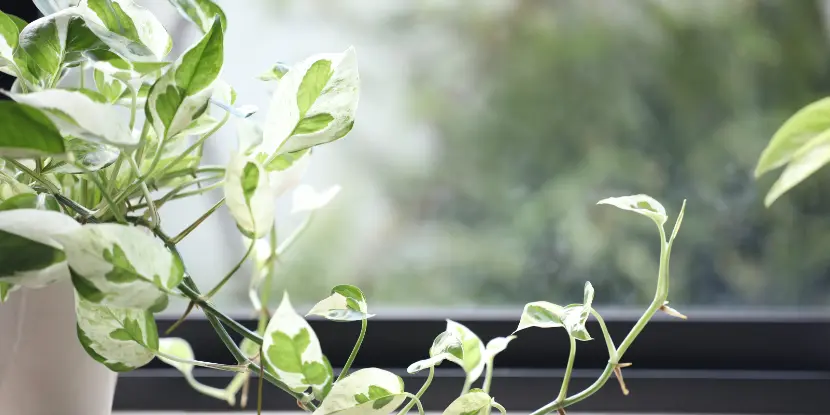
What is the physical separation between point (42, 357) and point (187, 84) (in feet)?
0.68

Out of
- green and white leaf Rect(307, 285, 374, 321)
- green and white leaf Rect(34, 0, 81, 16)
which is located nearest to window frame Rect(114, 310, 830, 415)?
green and white leaf Rect(307, 285, 374, 321)

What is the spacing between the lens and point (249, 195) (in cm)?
36

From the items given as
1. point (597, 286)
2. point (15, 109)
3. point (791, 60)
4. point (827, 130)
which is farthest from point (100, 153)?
point (791, 60)

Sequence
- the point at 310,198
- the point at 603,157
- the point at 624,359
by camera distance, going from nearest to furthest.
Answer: the point at 310,198 → the point at 624,359 → the point at 603,157

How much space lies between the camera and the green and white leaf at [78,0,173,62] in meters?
0.37

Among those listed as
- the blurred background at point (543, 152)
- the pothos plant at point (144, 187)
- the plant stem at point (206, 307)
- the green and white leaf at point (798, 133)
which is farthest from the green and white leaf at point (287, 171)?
the blurred background at point (543, 152)

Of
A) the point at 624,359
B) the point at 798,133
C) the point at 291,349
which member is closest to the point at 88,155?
the point at 291,349

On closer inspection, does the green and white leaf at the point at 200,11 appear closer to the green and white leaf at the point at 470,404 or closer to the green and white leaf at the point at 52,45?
the green and white leaf at the point at 52,45

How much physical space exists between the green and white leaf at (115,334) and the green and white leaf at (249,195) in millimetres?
80

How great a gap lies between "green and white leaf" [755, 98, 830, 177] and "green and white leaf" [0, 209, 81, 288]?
37 cm

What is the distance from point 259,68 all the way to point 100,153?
491mm

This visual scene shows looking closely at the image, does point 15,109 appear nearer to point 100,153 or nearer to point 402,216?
point 100,153

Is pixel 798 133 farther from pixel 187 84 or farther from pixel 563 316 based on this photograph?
pixel 187 84

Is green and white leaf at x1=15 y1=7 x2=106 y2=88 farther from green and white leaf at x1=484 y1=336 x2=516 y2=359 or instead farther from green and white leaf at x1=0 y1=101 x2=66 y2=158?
green and white leaf at x1=484 y1=336 x2=516 y2=359
